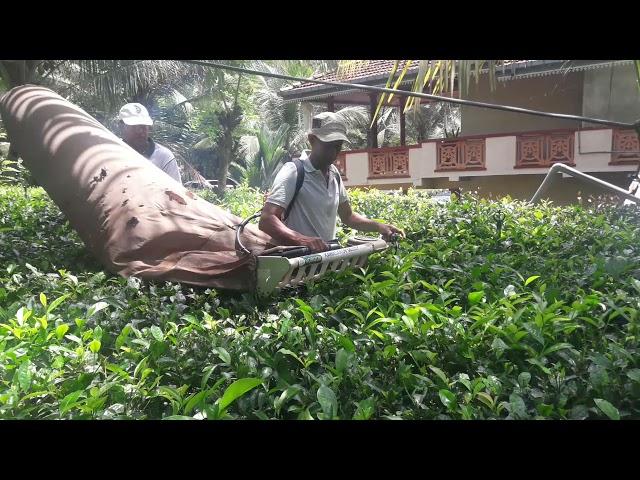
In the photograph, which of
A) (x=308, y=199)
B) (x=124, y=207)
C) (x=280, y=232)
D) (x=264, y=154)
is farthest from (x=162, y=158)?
(x=264, y=154)

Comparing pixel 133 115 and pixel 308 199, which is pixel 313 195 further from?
pixel 133 115

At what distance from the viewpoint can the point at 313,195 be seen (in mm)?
2627

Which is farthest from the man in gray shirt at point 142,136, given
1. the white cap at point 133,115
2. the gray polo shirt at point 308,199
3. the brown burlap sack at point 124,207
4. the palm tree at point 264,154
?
the palm tree at point 264,154

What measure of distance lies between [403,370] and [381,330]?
0.29 m

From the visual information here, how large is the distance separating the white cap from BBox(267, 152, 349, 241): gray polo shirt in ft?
4.76

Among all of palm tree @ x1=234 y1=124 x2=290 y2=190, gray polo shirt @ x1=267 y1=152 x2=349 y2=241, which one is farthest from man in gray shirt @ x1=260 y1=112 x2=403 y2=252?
palm tree @ x1=234 y1=124 x2=290 y2=190

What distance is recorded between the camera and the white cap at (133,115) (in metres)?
3.67

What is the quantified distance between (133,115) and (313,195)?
1.66 m

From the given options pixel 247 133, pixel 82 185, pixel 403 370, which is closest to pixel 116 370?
pixel 403 370

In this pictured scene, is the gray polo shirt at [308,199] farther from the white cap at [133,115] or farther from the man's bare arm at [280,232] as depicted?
the white cap at [133,115]

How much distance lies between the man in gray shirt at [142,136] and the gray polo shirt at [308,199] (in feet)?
4.10

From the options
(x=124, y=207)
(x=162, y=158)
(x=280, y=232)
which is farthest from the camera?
(x=162, y=158)

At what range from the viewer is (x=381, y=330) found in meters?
1.80

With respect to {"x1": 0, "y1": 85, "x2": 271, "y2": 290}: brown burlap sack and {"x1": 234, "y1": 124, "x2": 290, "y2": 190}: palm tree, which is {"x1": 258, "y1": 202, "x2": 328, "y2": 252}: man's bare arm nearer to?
{"x1": 0, "y1": 85, "x2": 271, "y2": 290}: brown burlap sack
